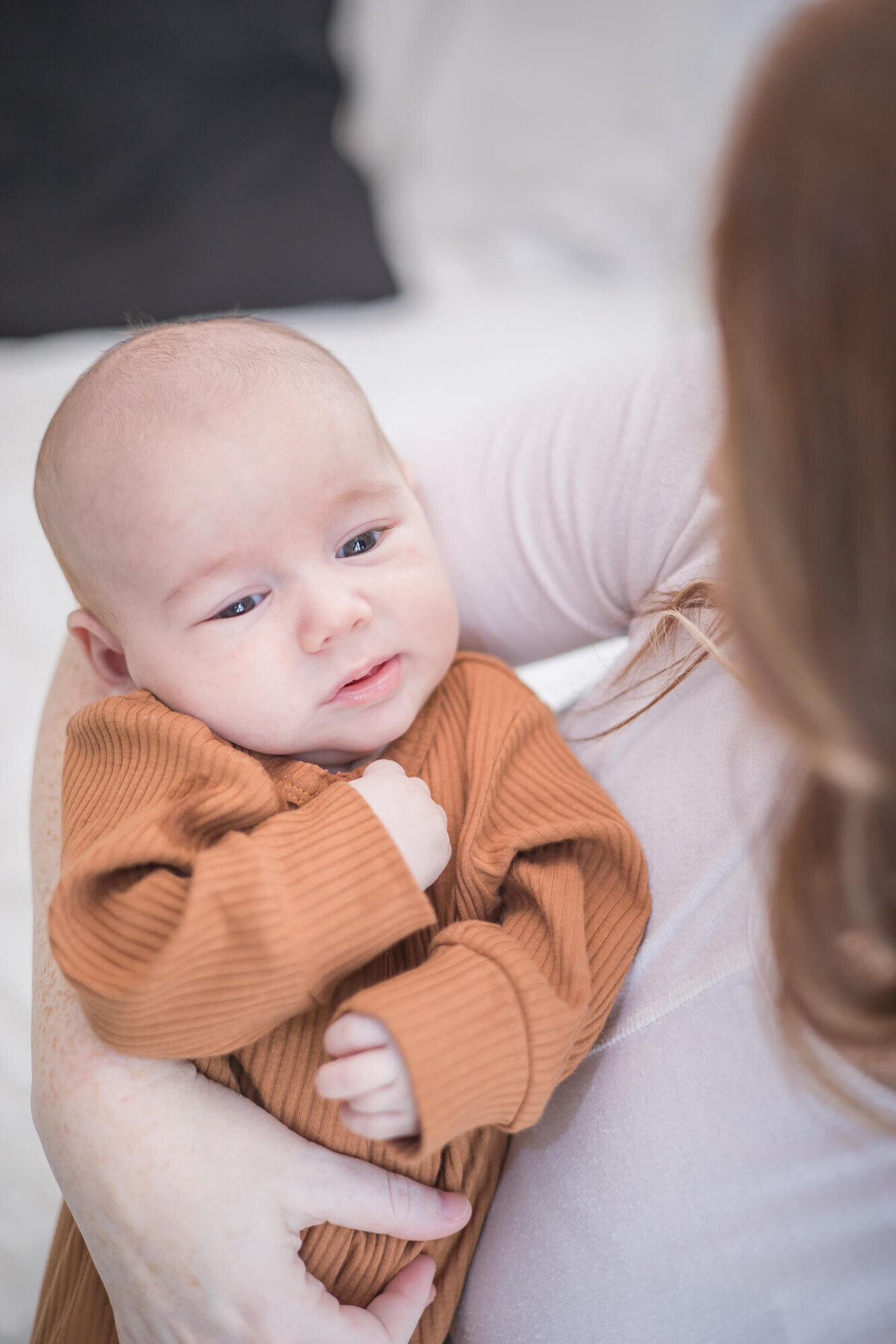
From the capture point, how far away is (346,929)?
2.07 ft

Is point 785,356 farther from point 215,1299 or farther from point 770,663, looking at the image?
point 215,1299

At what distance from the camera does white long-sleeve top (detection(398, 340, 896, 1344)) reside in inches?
22.7

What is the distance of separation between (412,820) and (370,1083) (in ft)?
0.61

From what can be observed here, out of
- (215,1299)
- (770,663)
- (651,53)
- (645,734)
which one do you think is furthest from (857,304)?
(651,53)

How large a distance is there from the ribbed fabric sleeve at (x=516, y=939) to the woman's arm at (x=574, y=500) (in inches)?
4.1

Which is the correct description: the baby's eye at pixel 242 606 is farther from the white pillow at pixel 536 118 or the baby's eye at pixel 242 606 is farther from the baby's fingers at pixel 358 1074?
the white pillow at pixel 536 118

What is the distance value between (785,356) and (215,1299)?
2.13 feet

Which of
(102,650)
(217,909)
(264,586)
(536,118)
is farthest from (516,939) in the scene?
(536,118)

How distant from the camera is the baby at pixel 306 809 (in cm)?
61

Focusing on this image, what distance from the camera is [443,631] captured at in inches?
33.5

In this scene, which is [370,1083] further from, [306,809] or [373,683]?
[373,683]

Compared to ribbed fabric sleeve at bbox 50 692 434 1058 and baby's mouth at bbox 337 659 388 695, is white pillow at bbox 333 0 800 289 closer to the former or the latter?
baby's mouth at bbox 337 659 388 695

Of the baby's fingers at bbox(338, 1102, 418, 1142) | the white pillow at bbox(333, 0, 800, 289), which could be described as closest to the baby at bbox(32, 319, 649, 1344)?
the baby's fingers at bbox(338, 1102, 418, 1142)

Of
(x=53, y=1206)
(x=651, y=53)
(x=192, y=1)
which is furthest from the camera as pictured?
(x=651, y=53)
